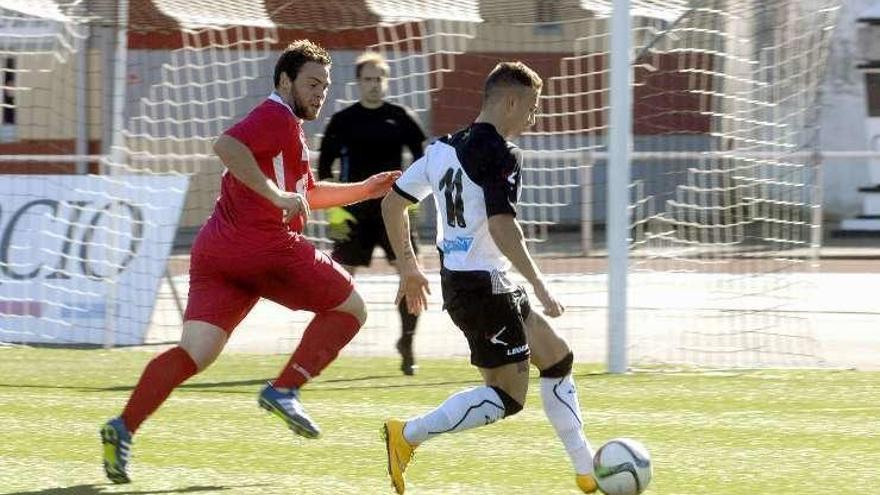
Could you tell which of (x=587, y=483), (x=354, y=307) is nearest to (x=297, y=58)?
(x=354, y=307)

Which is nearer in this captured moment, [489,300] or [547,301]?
[547,301]

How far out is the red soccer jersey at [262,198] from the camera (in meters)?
7.43

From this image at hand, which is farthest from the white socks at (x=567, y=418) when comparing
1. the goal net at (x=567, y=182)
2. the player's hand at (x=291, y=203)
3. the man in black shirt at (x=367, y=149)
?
the goal net at (x=567, y=182)

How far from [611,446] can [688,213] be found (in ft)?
24.5

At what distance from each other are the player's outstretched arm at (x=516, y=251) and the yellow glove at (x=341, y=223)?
15.4 ft

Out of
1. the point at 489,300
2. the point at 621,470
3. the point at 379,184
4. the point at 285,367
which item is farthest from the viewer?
the point at 379,184

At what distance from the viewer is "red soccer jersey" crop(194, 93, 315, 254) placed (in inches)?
293

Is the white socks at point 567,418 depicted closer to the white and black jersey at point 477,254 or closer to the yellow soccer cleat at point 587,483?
the yellow soccer cleat at point 587,483

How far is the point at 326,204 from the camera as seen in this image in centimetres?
794

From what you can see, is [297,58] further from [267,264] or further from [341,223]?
[341,223]

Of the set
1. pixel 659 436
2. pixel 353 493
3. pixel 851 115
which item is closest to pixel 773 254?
pixel 659 436

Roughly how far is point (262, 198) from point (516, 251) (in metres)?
1.52

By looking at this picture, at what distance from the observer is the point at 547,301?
6.37m

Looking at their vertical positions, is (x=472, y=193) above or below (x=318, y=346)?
above
